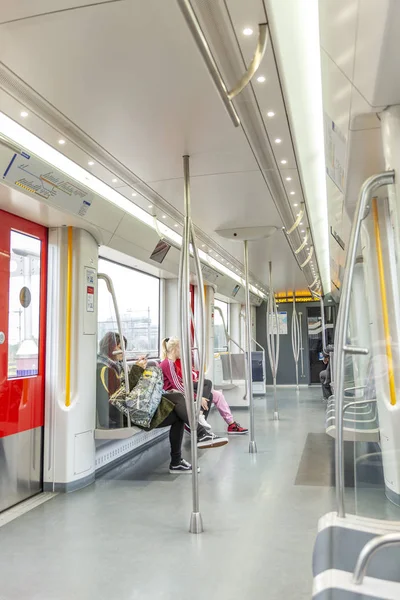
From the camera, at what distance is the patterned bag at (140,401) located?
4.80 metres

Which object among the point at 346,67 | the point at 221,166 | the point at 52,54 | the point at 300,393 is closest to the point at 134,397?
the point at 221,166

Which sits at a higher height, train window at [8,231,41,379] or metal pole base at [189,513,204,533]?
train window at [8,231,41,379]

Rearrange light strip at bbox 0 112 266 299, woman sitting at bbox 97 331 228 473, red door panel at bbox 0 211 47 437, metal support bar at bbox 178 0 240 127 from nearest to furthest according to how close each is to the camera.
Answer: metal support bar at bbox 178 0 240 127 → light strip at bbox 0 112 266 299 → red door panel at bbox 0 211 47 437 → woman sitting at bbox 97 331 228 473

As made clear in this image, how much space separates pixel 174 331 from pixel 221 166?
5355 millimetres

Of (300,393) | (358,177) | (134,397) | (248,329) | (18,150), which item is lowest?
(300,393)

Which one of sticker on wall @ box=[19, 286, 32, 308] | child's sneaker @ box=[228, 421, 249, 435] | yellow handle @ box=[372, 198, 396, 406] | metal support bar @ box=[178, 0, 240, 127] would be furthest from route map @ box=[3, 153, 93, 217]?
child's sneaker @ box=[228, 421, 249, 435]

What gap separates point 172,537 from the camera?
3230 millimetres

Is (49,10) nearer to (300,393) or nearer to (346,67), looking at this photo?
(346,67)

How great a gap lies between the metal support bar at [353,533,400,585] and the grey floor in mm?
1023

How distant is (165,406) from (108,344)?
3.26ft

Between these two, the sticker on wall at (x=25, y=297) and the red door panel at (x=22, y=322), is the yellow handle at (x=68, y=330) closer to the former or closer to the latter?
the red door panel at (x=22, y=322)

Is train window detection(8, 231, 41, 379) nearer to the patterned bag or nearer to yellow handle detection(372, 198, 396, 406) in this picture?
the patterned bag

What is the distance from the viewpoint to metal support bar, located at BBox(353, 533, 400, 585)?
4.57ft

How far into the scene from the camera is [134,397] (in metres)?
4.81
